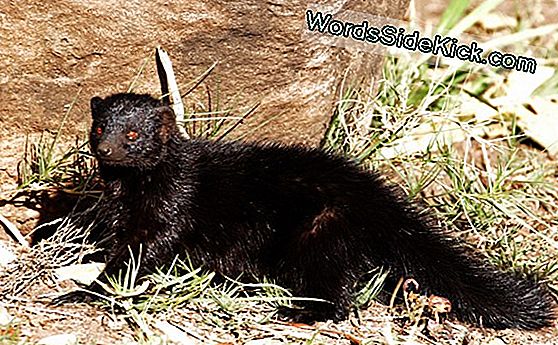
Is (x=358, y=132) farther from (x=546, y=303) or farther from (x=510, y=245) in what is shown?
(x=546, y=303)

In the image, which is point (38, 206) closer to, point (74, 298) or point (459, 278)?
point (74, 298)

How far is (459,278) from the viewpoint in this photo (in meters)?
4.02

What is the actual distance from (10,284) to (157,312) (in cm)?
61

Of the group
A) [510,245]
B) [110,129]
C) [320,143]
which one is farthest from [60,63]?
[510,245]

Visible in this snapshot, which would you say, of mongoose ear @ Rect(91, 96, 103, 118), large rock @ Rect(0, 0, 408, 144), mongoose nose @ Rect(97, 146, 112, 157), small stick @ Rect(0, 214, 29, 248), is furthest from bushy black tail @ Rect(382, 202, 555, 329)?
small stick @ Rect(0, 214, 29, 248)

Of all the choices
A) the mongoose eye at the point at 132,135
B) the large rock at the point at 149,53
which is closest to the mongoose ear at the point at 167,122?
the mongoose eye at the point at 132,135

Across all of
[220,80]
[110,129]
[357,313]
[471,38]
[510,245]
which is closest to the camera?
[110,129]

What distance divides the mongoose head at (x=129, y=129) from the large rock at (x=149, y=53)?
0.31 metres

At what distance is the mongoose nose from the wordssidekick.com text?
1044 mm

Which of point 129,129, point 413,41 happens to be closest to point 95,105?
point 129,129

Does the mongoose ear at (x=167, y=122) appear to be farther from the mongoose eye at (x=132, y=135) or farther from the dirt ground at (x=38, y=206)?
the dirt ground at (x=38, y=206)

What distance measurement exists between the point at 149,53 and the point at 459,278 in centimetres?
153

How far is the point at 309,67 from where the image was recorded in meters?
4.47

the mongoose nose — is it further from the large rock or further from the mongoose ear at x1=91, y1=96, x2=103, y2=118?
the large rock
